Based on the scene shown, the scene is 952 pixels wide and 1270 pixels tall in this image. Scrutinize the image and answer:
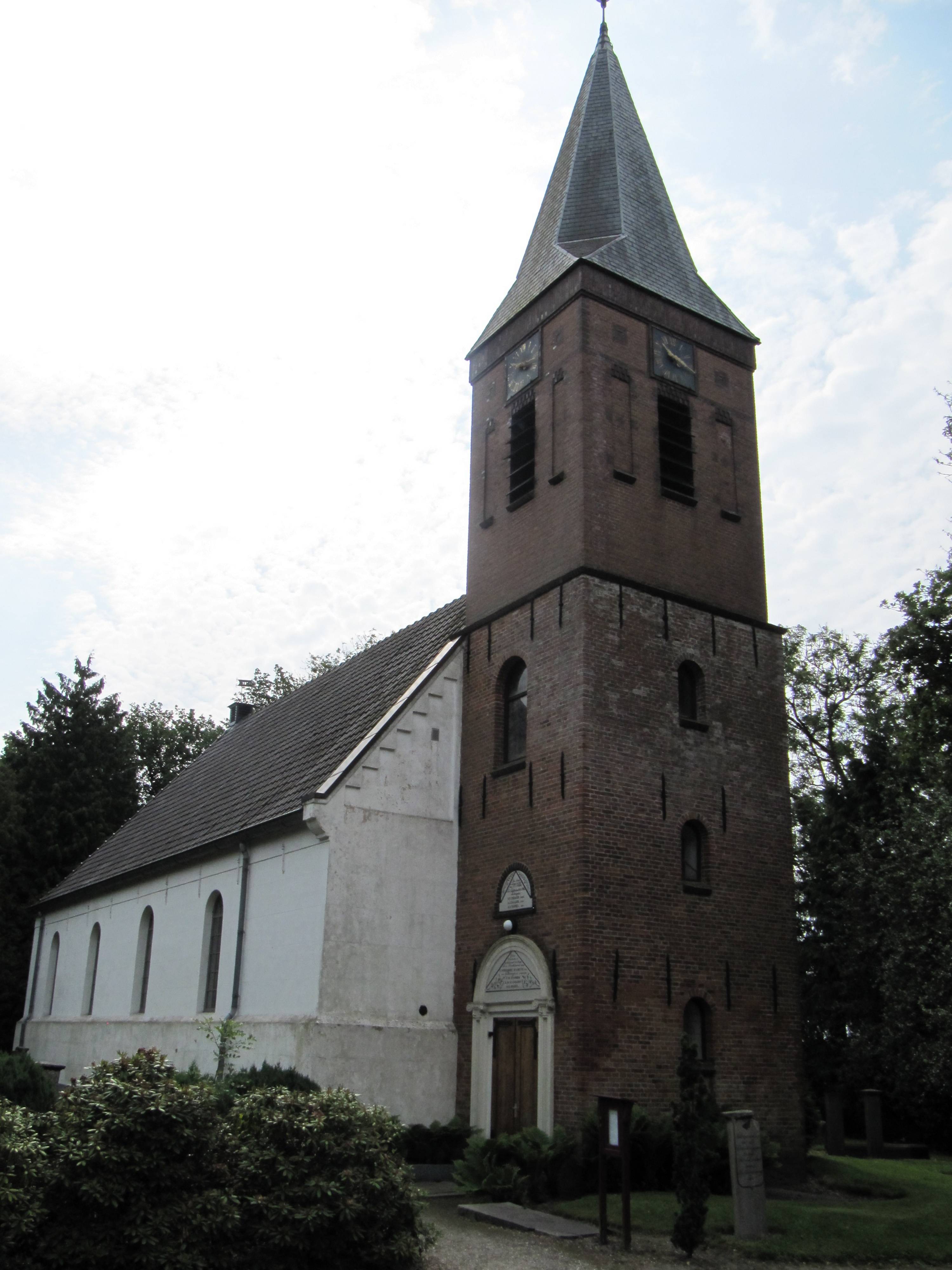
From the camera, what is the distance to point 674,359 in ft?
66.3

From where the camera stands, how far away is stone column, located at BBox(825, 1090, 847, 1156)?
26703 millimetres

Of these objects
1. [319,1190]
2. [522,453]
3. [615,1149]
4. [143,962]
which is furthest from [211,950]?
[319,1190]

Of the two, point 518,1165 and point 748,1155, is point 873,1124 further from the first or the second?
point 748,1155

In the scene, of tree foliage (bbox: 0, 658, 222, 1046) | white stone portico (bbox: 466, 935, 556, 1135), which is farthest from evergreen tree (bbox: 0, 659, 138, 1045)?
white stone portico (bbox: 466, 935, 556, 1135)

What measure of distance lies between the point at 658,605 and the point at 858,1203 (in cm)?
884

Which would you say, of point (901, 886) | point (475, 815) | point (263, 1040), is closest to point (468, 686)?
point (475, 815)

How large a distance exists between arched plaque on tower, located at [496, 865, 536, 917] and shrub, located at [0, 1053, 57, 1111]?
271 inches

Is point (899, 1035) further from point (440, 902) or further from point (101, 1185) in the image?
point (101, 1185)

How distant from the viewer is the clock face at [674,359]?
1992 centimetres

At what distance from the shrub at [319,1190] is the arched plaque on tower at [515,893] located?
6.25m

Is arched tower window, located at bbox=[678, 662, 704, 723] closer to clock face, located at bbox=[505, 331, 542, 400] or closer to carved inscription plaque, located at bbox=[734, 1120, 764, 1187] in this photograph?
clock face, located at bbox=[505, 331, 542, 400]

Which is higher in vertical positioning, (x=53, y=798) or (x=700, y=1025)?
(x=53, y=798)

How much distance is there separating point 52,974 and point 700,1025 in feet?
67.7

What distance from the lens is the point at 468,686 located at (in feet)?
64.5
